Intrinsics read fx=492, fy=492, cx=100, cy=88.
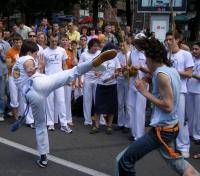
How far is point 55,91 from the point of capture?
31.2ft

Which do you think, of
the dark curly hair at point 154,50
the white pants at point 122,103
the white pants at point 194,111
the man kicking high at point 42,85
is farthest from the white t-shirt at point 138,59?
the dark curly hair at point 154,50

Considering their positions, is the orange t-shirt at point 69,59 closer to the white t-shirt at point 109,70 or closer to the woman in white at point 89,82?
the woman in white at point 89,82

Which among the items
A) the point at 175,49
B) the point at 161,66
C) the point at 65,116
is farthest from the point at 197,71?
the point at 161,66

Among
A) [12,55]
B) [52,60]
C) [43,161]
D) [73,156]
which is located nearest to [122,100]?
[52,60]

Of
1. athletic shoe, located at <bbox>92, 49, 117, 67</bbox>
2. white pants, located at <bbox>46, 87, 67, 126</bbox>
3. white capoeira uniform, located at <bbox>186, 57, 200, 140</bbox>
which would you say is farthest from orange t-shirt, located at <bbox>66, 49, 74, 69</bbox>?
athletic shoe, located at <bbox>92, 49, 117, 67</bbox>

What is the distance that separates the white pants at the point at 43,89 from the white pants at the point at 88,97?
3078 millimetres

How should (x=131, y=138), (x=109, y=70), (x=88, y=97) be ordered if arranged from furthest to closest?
(x=88, y=97) → (x=109, y=70) → (x=131, y=138)

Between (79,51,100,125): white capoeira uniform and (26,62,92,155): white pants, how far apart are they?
3.03 metres

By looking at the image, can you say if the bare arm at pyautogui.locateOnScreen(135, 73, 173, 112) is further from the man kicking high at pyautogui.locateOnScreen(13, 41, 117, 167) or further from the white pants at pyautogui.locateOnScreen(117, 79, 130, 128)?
the white pants at pyautogui.locateOnScreen(117, 79, 130, 128)

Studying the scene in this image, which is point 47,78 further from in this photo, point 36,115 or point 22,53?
point 22,53

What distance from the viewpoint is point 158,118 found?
16.8 feet

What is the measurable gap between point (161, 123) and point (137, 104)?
11.3 feet

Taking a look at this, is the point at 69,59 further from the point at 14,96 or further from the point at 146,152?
the point at 146,152

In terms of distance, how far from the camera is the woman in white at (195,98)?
8359mm
